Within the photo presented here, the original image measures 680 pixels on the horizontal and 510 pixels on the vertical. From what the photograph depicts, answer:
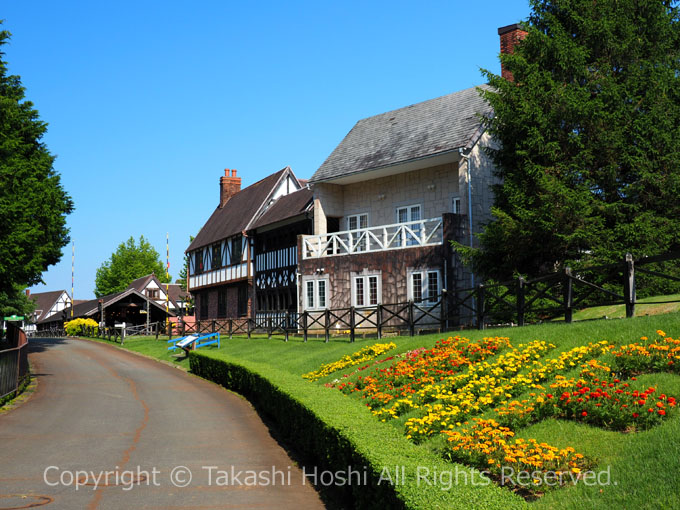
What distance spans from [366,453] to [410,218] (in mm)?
23295

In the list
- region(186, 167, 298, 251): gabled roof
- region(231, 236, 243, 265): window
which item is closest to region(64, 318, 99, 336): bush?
region(186, 167, 298, 251): gabled roof

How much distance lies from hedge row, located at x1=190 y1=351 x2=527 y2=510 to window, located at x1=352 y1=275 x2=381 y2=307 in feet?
45.5

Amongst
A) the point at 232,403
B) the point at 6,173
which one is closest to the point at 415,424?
the point at 232,403

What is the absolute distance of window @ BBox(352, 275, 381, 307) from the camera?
28.4 m

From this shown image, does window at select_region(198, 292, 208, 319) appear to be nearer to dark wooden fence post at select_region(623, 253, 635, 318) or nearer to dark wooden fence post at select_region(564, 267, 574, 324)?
dark wooden fence post at select_region(564, 267, 574, 324)

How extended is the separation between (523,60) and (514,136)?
251 centimetres

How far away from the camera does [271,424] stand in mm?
13867

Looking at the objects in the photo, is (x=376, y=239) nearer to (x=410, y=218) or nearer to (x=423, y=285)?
(x=410, y=218)

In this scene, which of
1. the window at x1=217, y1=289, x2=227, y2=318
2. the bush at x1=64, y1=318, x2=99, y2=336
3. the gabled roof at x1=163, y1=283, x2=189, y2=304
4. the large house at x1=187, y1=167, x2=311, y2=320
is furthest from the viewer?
the gabled roof at x1=163, y1=283, x2=189, y2=304

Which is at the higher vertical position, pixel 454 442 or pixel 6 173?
pixel 6 173

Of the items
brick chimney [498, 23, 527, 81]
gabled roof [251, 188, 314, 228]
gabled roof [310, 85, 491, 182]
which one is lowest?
gabled roof [251, 188, 314, 228]

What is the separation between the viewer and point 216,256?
152ft

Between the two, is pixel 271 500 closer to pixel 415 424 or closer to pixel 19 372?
pixel 415 424

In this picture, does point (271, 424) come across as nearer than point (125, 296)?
Yes
